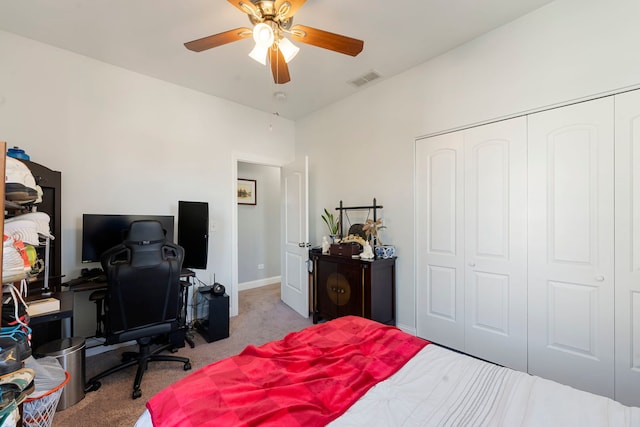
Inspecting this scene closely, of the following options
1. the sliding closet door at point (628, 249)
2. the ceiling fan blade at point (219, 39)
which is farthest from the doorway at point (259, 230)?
the sliding closet door at point (628, 249)

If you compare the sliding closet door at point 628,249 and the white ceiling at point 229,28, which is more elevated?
the white ceiling at point 229,28

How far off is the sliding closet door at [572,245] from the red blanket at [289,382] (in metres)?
1.32

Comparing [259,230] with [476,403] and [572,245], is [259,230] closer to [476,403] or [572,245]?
[572,245]

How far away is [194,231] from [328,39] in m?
2.27

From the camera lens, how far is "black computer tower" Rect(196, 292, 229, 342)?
9.39 ft

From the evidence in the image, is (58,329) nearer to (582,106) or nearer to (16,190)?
(16,190)

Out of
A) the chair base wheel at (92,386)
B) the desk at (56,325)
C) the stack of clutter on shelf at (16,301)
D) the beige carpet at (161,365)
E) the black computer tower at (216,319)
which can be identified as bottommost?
the beige carpet at (161,365)

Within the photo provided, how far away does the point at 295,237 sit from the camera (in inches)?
149

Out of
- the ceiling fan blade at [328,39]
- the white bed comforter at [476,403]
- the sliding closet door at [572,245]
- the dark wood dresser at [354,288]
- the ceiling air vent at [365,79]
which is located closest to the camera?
the white bed comforter at [476,403]

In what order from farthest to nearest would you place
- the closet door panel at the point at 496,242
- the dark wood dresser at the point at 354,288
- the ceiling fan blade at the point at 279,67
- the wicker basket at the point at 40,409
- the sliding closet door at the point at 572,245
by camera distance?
the dark wood dresser at the point at 354,288
the closet door panel at the point at 496,242
the ceiling fan blade at the point at 279,67
the sliding closet door at the point at 572,245
the wicker basket at the point at 40,409

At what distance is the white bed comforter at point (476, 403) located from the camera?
92 cm

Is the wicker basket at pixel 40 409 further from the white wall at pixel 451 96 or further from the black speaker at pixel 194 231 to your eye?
the white wall at pixel 451 96

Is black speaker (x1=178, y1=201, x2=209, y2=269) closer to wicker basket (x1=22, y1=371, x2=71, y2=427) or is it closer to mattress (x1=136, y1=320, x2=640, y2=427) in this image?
wicker basket (x1=22, y1=371, x2=71, y2=427)

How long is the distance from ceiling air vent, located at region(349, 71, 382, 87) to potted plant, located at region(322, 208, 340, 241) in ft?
5.16
